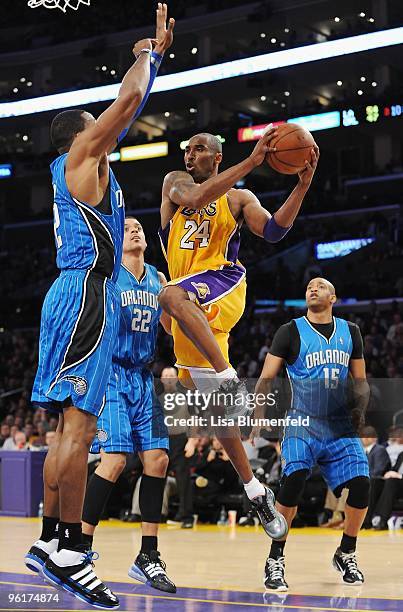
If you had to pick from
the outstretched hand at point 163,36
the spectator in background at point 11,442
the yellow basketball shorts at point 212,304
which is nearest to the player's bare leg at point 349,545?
the yellow basketball shorts at point 212,304

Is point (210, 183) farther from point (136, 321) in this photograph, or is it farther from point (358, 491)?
point (358, 491)

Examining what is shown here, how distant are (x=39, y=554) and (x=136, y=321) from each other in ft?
6.62

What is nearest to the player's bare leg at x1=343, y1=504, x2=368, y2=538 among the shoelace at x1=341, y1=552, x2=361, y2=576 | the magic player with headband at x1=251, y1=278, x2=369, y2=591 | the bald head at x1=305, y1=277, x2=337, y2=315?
the magic player with headband at x1=251, y1=278, x2=369, y2=591

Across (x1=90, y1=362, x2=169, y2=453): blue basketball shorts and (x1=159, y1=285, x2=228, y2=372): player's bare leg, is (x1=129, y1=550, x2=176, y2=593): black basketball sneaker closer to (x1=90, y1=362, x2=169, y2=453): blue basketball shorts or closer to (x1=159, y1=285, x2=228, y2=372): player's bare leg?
(x1=90, y1=362, x2=169, y2=453): blue basketball shorts

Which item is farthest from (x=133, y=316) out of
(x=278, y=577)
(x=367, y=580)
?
(x=367, y=580)

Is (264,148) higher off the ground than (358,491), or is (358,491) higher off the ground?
(264,148)

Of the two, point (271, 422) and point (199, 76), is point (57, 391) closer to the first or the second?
point (271, 422)

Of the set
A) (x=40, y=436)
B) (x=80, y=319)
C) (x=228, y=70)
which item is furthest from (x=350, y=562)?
(x=228, y=70)

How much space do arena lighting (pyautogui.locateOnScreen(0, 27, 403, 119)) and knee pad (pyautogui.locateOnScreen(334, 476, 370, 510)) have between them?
75.3 feet

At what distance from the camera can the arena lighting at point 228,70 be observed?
28.2m

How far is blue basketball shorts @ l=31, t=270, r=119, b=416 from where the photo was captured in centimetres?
474

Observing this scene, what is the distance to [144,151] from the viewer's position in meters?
34.2

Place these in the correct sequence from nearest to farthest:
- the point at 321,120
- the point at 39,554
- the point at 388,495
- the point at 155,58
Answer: the point at 39,554 → the point at 155,58 → the point at 388,495 → the point at 321,120

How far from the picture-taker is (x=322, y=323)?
7.45m
